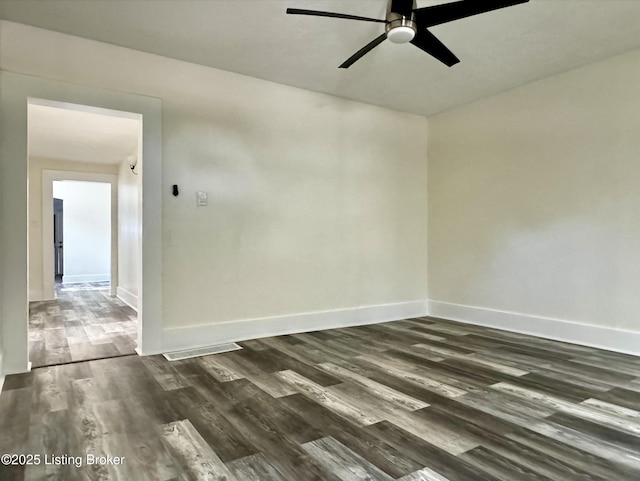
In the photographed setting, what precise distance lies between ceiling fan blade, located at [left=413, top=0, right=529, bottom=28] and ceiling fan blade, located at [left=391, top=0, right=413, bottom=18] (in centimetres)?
4

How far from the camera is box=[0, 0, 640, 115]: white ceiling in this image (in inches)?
103

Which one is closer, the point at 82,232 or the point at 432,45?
the point at 432,45

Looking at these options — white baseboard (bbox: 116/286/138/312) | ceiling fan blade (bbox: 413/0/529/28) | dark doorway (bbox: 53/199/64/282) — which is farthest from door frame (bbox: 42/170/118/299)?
ceiling fan blade (bbox: 413/0/529/28)

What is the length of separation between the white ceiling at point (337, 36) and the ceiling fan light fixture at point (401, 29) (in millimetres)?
Answer: 436

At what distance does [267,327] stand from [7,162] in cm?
248

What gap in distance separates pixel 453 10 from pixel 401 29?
289 millimetres

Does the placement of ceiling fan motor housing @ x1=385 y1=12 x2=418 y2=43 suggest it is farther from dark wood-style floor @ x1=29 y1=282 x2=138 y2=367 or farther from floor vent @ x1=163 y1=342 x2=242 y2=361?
dark wood-style floor @ x1=29 y1=282 x2=138 y2=367

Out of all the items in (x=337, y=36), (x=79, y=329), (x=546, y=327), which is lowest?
(x=79, y=329)

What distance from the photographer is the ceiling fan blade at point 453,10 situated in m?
2.04

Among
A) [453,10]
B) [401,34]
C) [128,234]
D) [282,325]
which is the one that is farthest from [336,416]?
[128,234]

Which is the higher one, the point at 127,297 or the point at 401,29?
the point at 401,29

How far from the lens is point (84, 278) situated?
952cm

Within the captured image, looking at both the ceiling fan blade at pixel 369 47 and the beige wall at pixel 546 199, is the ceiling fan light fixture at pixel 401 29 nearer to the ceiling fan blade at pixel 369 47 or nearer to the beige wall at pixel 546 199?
the ceiling fan blade at pixel 369 47

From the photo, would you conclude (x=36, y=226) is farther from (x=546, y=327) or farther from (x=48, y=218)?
(x=546, y=327)
